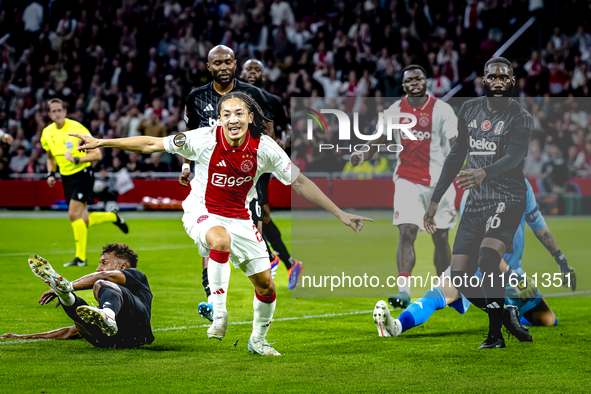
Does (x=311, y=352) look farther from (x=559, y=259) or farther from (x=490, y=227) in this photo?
(x=559, y=259)

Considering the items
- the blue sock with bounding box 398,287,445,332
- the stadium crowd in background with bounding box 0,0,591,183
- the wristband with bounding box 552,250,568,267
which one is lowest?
the blue sock with bounding box 398,287,445,332

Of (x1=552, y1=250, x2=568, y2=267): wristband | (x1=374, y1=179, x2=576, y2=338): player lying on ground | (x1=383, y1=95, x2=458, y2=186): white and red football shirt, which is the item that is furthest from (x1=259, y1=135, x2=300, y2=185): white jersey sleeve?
(x1=552, y1=250, x2=568, y2=267): wristband

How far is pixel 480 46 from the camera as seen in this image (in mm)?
21531

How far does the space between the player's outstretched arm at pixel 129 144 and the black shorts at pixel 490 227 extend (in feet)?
8.50

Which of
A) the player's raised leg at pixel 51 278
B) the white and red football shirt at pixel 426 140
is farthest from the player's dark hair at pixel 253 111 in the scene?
the white and red football shirt at pixel 426 140

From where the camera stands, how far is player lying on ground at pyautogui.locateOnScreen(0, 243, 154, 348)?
5.08 m

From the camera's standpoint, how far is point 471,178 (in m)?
6.13

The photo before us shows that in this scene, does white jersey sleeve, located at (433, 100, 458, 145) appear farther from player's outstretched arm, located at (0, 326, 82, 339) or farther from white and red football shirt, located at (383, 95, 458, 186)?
player's outstretched arm, located at (0, 326, 82, 339)

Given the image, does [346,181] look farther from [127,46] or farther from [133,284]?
[127,46]

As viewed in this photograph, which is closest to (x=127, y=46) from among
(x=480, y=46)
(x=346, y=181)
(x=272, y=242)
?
(x=480, y=46)

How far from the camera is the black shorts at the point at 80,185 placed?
34.6 feet

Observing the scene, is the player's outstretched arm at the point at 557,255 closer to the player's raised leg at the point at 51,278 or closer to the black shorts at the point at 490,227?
the black shorts at the point at 490,227

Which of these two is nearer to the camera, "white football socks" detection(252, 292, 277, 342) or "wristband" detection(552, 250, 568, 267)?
"white football socks" detection(252, 292, 277, 342)

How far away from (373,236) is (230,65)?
8.54 ft
